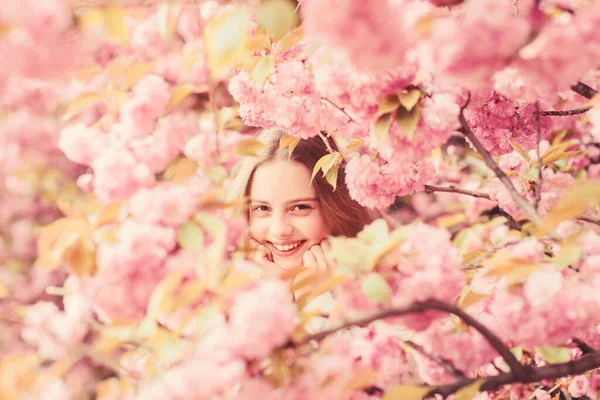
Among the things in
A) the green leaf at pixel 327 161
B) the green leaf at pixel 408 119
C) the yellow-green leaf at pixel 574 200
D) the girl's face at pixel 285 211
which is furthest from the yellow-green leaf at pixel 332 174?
the yellow-green leaf at pixel 574 200

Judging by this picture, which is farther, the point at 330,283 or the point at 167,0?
the point at 167,0

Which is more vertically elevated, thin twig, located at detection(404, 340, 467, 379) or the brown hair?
thin twig, located at detection(404, 340, 467, 379)

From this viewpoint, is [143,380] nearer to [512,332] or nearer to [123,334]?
[123,334]

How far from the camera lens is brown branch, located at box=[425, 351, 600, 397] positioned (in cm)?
96

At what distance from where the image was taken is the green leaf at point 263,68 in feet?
4.24

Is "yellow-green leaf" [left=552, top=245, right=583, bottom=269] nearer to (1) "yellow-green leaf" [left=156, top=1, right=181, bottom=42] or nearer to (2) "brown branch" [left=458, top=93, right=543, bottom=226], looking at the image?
(2) "brown branch" [left=458, top=93, right=543, bottom=226]

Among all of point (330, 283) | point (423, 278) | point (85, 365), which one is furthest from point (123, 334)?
point (85, 365)

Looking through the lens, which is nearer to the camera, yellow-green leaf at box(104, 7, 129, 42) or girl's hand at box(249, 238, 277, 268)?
yellow-green leaf at box(104, 7, 129, 42)

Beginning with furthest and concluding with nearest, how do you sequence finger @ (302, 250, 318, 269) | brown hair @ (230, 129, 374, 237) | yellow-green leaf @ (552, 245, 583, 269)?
brown hair @ (230, 129, 374, 237) < finger @ (302, 250, 318, 269) < yellow-green leaf @ (552, 245, 583, 269)

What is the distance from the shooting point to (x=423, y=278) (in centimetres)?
92

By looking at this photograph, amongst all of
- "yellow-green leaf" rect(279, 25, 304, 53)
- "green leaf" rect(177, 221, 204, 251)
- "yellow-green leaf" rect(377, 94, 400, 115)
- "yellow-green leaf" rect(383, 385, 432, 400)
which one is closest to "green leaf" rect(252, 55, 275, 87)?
"yellow-green leaf" rect(279, 25, 304, 53)

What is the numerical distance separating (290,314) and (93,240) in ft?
1.21

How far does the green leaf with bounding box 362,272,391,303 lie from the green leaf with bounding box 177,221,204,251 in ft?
0.80

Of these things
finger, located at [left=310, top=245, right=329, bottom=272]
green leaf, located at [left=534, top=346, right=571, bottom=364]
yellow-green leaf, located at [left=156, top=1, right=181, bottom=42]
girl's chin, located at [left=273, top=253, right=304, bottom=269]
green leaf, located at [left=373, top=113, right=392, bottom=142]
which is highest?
yellow-green leaf, located at [left=156, top=1, right=181, bottom=42]
